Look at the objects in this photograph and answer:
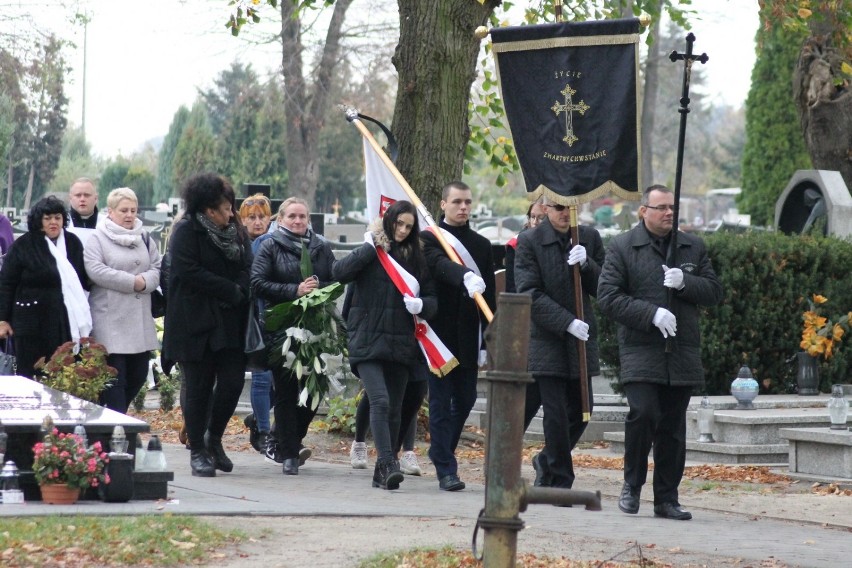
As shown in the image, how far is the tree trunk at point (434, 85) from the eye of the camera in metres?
13.0

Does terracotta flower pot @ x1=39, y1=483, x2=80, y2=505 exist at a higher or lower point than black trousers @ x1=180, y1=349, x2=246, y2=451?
lower

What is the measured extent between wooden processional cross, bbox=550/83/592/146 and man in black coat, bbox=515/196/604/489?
451 mm

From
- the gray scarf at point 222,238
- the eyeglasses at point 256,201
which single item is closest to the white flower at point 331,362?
the gray scarf at point 222,238

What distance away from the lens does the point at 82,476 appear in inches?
321

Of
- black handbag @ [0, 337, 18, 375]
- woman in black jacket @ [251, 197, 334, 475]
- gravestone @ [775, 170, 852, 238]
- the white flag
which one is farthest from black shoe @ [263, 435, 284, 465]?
gravestone @ [775, 170, 852, 238]

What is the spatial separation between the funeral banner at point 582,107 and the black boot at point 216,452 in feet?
9.33

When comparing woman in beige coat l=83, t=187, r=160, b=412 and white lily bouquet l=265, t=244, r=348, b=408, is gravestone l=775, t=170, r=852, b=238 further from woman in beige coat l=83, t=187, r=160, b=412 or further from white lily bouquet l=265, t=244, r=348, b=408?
woman in beige coat l=83, t=187, r=160, b=412

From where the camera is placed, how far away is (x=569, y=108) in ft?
31.7

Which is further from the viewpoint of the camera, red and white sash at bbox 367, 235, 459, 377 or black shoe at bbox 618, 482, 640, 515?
red and white sash at bbox 367, 235, 459, 377

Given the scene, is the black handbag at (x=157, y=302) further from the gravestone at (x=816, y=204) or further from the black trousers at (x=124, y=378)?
the gravestone at (x=816, y=204)

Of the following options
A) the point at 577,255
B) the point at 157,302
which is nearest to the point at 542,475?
A: the point at 577,255

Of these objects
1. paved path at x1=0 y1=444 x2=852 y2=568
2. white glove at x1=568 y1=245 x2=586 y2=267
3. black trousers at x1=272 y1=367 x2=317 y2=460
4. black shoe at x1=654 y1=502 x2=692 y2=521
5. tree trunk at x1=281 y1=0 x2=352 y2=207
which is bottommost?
paved path at x1=0 y1=444 x2=852 y2=568

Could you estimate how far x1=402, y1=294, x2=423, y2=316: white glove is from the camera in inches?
386

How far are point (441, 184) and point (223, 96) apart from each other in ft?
236
